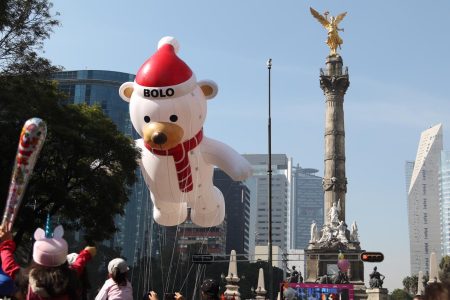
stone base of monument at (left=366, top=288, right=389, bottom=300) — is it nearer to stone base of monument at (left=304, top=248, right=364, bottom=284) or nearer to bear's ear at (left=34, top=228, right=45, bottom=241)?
stone base of monument at (left=304, top=248, right=364, bottom=284)

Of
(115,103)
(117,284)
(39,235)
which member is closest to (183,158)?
(117,284)

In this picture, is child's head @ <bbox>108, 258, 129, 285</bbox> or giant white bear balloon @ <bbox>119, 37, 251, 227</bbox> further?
giant white bear balloon @ <bbox>119, 37, 251, 227</bbox>

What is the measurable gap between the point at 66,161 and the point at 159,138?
11339 mm

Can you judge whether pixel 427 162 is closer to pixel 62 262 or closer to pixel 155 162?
pixel 155 162

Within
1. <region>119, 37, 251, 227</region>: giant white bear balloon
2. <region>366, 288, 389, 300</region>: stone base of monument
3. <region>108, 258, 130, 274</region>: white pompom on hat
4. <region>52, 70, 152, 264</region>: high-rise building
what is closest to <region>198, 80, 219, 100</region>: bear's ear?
<region>119, 37, 251, 227</region>: giant white bear balloon

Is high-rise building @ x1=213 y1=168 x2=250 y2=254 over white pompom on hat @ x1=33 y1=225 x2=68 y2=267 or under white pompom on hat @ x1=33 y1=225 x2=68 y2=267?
over

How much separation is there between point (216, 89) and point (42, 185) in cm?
1022

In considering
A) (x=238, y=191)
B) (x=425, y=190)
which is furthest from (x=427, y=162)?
(x=238, y=191)

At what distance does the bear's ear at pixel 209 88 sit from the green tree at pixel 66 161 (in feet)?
28.4

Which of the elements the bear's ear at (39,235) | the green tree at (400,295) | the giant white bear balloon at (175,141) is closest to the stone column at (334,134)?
the giant white bear balloon at (175,141)

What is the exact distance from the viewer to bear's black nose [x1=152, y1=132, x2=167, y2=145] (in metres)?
13.2

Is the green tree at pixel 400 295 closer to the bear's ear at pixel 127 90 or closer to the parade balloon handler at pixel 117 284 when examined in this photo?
the bear's ear at pixel 127 90

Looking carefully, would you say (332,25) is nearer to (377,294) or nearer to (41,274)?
(377,294)

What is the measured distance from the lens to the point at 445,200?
132250mm
